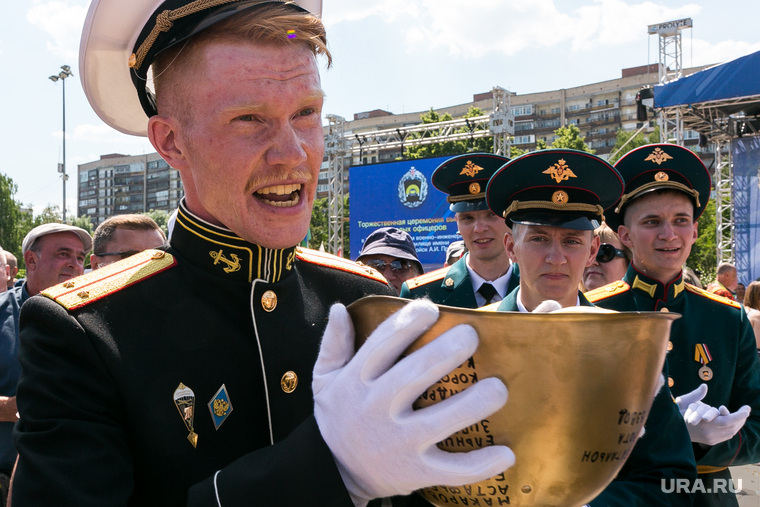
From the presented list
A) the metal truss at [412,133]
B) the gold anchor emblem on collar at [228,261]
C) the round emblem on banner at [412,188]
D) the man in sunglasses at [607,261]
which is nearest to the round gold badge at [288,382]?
the gold anchor emblem on collar at [228,261]

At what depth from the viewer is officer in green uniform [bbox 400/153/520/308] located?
14.3ft

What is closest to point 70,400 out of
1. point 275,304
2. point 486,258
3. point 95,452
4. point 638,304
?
point 95,452

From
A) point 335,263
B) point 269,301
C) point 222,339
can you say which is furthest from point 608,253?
point 222,339

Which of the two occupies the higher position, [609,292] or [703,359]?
[609,292]

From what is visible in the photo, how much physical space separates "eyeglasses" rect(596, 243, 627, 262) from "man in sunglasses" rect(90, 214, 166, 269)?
352cm

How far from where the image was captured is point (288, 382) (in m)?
1.48

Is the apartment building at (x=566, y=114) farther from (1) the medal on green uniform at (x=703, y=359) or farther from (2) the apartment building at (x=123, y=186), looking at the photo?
(1) the medal on green uniform at (x=703, y=359)

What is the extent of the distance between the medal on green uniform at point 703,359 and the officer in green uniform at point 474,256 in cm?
140

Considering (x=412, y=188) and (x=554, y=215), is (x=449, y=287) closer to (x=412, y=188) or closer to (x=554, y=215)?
(x=554, y=215)

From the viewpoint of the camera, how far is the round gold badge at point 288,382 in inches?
58.2

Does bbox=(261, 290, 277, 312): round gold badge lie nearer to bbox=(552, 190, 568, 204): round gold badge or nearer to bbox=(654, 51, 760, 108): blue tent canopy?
bbox=(552, 190, 568, 204): round gold badge

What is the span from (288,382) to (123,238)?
3816 mm

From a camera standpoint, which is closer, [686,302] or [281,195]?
[281,195]

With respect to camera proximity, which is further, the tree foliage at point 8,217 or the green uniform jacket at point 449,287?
the tree foliage at point 8,217
